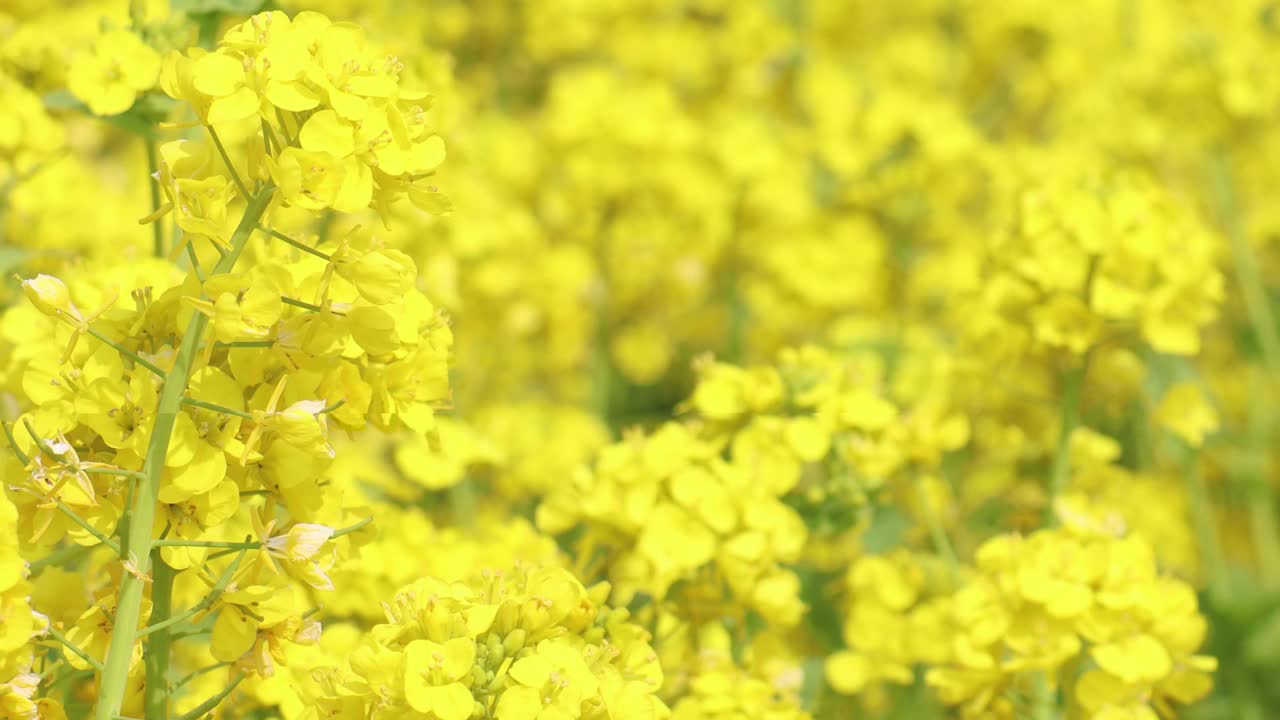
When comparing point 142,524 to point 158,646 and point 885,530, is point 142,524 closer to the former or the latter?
point 158,646

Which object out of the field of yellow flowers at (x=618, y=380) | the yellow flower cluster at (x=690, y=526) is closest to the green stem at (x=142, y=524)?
the field of yellow flowers at (x=618, y=380)

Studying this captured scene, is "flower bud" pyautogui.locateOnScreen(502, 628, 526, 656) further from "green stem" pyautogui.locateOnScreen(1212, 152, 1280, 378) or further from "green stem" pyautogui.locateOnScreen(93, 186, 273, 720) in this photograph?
"green stem" pyautogui.locateOnScreen(1212, 152, 1280, 378)

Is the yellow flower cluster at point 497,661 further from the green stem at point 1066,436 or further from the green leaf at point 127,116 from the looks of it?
the green stem at point 1066,436

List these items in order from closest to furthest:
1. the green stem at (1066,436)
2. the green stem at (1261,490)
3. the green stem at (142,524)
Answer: the green stem at (142,524), the green stem at (1066,436), the green stem at (1261,490)

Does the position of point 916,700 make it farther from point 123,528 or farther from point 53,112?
point 53,112

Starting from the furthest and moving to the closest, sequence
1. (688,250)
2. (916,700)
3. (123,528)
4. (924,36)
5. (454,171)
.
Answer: (924,36)
(688,250)
(454,171)
(916,700)
(123,528)

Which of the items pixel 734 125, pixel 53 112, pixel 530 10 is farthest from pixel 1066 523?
pixel 530 10

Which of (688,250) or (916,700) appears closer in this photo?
(916,700)
